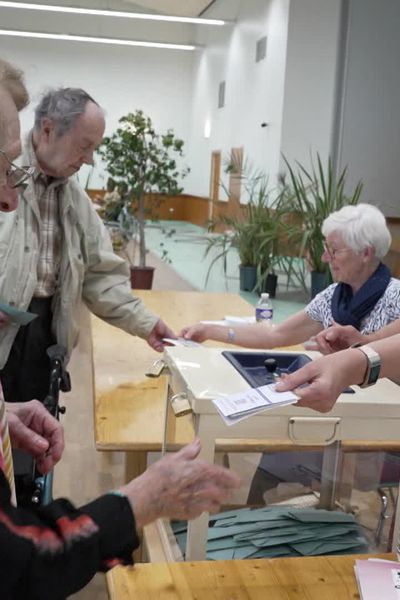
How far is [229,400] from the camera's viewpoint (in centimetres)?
112

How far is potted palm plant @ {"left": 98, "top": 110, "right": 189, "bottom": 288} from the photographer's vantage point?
600 cm

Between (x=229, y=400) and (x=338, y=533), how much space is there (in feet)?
1.55

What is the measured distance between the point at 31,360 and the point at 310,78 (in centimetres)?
803

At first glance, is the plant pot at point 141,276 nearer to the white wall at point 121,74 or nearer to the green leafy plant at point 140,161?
the green leafy plant at point 140,161

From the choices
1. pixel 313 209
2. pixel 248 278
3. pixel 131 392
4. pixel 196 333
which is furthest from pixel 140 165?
pixel 131 392

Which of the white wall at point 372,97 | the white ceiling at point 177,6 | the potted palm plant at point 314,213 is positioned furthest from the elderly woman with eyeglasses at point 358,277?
the white ceiling at point 177,6

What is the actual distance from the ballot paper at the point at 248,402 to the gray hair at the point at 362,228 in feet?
4.39

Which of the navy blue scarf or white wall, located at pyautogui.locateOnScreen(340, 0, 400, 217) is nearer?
the navy blue scarf

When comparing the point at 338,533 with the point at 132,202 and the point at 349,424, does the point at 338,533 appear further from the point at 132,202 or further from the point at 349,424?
the point at 132,202

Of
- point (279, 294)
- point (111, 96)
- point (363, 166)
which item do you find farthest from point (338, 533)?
A: point (111, 96)

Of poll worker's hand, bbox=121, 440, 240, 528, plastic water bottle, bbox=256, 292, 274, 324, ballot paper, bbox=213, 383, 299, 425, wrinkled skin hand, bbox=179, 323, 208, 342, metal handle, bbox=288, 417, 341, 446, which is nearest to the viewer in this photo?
poll worker's hand, bbox=121, 440, 240, 528

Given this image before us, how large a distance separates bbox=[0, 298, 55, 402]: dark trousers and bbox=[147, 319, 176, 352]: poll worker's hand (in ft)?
1.28

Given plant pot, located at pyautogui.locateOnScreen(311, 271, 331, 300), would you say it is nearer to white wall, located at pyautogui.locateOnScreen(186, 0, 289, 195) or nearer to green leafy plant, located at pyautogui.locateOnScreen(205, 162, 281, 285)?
green leafy plant, located at pyautogui.locateOnScreen(205, 162, 281, 285)

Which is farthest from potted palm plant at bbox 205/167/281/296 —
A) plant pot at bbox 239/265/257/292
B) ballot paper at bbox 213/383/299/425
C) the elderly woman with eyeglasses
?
ballot paper at bbox 213/383/299/425
